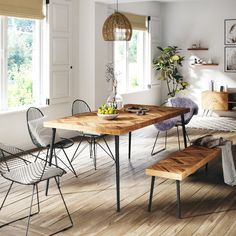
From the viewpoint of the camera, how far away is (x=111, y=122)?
4.43m

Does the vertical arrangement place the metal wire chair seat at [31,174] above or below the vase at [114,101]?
below

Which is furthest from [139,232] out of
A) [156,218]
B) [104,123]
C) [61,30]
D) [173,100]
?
[61,30]

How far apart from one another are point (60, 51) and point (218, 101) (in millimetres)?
4185

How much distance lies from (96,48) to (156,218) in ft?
14.0

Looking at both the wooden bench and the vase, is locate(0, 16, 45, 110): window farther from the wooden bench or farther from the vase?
the wooden bench

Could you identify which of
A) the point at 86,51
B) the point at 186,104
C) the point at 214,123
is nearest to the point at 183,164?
the point at 186,104

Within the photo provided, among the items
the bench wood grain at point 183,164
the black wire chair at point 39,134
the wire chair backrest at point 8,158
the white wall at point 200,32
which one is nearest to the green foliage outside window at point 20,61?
the wire chair backrest at point 8,158

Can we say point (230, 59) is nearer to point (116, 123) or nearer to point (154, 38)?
point (154, 38)

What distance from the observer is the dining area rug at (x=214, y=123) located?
8461 millimetres

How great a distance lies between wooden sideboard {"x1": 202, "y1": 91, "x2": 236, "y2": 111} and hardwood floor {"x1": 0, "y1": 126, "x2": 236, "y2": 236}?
13.3 feet

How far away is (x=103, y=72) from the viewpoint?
7.69 m

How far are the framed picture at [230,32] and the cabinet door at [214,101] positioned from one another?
1.30 meters

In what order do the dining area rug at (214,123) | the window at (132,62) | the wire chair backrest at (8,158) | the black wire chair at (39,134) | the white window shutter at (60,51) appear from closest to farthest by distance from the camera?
the wire chair backrest at (8,158)
the black wire chair at (39,134)
the white window shutter at (60,51)
the dining area rug at (214,123)
the window at (132,62)

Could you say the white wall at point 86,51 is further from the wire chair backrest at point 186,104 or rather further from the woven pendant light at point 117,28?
the woven pendant light at point 117,28
